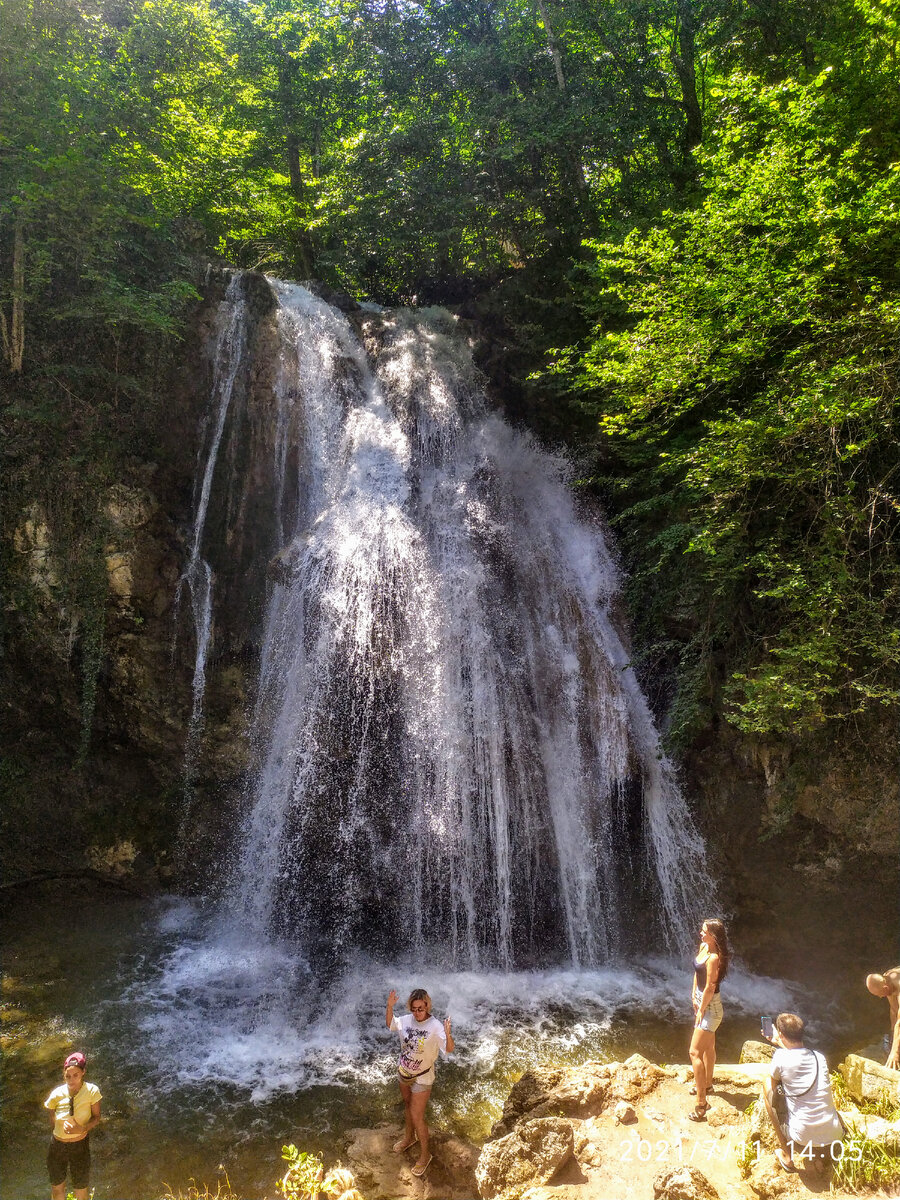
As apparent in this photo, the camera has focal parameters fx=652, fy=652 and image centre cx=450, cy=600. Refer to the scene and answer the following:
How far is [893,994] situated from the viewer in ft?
16.9

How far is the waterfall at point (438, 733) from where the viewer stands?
9203mm

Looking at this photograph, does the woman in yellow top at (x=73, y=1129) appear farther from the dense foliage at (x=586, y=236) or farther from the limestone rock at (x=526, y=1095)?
the dense foliage at (x=586, y=236)

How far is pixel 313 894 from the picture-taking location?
945 cm

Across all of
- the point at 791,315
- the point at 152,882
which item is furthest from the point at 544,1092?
the point at 791,315

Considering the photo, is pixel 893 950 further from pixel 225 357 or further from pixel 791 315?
pixel 225 357

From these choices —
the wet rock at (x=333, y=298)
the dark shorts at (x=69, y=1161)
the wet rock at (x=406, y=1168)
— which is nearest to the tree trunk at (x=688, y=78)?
the wet rock at (x=333, y=298)

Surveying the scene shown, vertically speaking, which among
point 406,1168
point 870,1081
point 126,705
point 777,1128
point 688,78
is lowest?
point 406,1168

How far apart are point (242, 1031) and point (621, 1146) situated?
4427mm

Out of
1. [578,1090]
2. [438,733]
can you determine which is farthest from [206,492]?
[578,1090]

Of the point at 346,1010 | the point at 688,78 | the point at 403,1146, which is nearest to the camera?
the point at 403,1146

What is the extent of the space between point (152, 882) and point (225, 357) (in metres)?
9.05

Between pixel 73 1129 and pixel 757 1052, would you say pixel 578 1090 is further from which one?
pixel 73 1129

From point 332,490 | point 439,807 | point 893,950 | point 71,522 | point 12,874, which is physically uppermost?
point 332,490

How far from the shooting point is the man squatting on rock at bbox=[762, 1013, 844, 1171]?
157 inches
